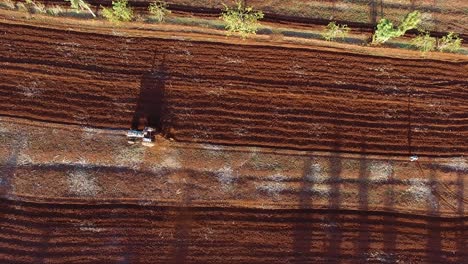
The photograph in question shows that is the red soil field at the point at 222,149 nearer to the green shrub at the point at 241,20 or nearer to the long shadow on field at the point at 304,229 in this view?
the long shadow on field at the point at 304,229

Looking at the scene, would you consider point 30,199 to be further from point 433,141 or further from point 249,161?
point 433,141

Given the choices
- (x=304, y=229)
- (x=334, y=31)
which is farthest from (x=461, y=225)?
(x=334, y=31)

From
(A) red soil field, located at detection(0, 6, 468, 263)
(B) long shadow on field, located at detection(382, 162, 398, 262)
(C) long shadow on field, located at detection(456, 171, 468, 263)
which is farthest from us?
(C) long shadow on field, located at detection(456, 171, 468, 263)

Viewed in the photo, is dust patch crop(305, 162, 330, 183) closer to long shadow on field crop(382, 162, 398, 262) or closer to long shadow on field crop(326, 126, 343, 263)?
long shadow on field crop(326, 126, 343, 263)

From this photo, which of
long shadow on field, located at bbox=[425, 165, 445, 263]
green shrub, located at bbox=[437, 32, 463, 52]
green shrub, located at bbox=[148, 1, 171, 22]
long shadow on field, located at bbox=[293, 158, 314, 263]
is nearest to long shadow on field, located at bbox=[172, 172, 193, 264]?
long shadow on field, located at bbox=[293, 158, 314, 263]

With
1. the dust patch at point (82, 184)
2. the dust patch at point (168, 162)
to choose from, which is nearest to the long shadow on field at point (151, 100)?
the dust patch at point (168, 162)

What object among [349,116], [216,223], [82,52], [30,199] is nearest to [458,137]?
[349,116]

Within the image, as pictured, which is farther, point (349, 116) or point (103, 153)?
point (349, 116)
